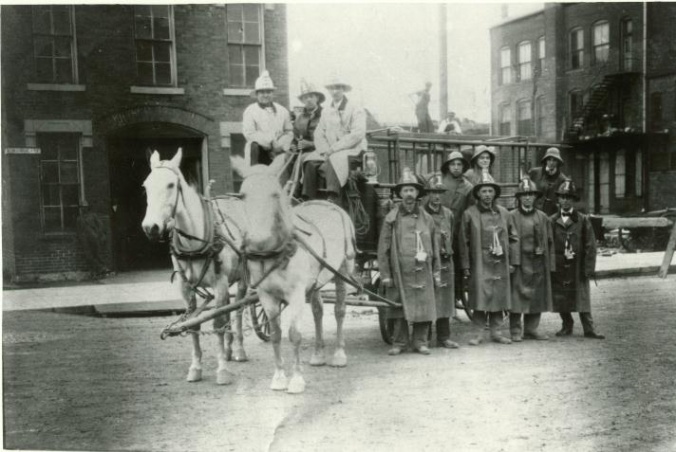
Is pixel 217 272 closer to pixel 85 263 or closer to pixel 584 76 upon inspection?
pixel 85 263

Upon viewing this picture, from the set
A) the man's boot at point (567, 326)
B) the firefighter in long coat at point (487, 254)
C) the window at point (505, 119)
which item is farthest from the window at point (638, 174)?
the firefighter in long coat at point (487, 254)

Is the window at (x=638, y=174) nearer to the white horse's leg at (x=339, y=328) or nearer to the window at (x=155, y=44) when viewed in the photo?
the window at (x=155, y=44)

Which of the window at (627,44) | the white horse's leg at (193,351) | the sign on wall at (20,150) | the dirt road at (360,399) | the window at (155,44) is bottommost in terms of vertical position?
the dirt road at (360,399)

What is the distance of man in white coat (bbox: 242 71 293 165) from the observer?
294 inches

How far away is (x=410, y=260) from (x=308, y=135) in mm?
2183

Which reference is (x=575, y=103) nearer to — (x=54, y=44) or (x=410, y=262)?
→ (x=410, y=262)

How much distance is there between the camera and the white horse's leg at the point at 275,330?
5.72 metres

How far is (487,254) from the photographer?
7.90 meters

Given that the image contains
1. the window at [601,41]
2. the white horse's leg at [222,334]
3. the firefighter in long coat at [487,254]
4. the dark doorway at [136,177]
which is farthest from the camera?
the window at [601,41]

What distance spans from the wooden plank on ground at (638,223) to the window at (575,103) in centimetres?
997

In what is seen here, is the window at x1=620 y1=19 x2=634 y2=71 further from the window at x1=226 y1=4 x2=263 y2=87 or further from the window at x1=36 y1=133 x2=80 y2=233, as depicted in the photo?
the window at x1=36 y1=133 x2=80 y2=233

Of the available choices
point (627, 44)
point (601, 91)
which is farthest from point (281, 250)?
point (601, 91)

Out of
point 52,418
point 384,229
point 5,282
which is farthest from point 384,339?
point 5,282

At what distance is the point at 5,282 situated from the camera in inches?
392
